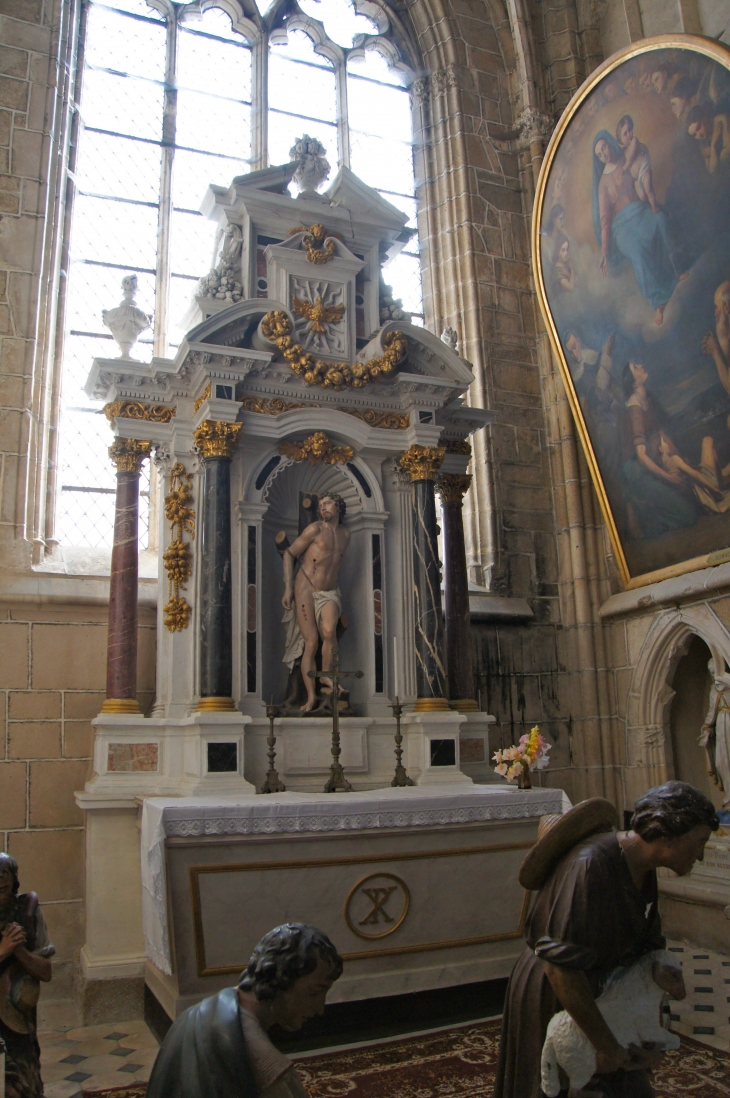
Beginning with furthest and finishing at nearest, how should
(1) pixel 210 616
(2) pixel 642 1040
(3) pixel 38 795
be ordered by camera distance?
1. (3) pixel 38 795
2. (1) pixel 210 616
3. (2) pixel 642 1040

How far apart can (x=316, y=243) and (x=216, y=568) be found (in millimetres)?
2633

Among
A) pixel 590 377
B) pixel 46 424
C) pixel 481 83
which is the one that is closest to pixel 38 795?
pixel 46 424

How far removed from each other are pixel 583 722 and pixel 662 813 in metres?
6.86

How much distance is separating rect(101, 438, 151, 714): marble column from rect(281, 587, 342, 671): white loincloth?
1.06 meters

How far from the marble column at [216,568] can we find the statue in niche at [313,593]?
573 millimetres

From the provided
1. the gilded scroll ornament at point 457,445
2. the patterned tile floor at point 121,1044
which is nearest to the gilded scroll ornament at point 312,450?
the gilded scroll ornament at point 457,445

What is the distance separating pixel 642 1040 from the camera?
7.04ft

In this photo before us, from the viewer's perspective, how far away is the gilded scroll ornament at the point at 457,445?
24.9ft

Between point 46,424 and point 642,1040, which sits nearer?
point 642,1040

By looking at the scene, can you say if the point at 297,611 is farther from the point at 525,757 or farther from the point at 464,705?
the point at 525,757

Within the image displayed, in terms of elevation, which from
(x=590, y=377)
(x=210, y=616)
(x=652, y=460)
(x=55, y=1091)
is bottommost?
(x=55, y=1091)

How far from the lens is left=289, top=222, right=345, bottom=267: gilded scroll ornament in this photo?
7031 mm

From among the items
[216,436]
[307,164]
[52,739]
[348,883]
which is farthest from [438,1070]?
[307,164]

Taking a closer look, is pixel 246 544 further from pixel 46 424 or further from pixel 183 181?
pixel 183 181
